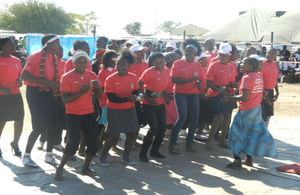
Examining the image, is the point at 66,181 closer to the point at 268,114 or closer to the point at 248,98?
the point at 248,98

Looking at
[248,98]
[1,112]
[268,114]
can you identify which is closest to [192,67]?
[248,98]

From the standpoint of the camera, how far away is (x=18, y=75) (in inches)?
253

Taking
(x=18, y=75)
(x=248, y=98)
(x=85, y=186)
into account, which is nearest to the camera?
(x=85, y=186)

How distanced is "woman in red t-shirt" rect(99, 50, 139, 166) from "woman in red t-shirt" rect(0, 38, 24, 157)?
4.89 ft

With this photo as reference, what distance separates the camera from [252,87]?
5.96m

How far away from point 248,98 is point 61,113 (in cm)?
291

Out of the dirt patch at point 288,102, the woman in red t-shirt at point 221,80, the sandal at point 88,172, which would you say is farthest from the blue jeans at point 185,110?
the dirt patch at point 288,102

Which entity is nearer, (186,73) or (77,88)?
(77,88)

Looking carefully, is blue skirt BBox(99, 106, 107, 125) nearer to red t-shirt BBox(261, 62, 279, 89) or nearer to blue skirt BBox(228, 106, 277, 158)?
blue skirt BBox(228, 106, 277, 158)

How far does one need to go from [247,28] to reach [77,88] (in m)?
15.1

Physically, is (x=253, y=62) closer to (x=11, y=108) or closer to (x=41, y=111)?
(x=41, y=111)

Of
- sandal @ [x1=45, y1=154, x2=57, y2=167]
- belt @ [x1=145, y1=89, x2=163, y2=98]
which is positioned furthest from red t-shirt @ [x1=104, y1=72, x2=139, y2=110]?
sandal @ [x1=45, y1=154, x2=57, y2=167]

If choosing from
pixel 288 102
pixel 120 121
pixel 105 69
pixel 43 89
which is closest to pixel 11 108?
pixel 43 89

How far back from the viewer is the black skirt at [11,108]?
6312 mm
